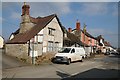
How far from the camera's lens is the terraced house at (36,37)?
2709 centimetres

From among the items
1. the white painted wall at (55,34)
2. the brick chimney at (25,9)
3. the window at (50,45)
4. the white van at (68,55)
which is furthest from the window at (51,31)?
the white van at (68,55)

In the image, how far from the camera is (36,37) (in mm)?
27391

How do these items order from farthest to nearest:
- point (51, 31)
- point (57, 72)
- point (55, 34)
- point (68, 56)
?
point (55, 34) < point (51, 31) < point (68, 56) < point (57, 72)

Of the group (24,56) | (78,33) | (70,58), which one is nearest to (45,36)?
(24,56)

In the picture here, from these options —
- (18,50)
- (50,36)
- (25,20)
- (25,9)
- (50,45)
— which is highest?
(25,9)

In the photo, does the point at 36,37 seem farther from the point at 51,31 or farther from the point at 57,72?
the point at 57,72

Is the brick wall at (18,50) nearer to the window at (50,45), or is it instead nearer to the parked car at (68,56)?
the parked car at (68,56)

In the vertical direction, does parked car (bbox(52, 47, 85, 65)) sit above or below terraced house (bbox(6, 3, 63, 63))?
below

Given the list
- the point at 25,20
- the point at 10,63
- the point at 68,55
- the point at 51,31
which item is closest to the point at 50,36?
the point at 51,31

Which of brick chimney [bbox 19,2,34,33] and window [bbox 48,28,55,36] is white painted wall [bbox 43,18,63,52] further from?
brick chimney [bbox 19,2,34,33]

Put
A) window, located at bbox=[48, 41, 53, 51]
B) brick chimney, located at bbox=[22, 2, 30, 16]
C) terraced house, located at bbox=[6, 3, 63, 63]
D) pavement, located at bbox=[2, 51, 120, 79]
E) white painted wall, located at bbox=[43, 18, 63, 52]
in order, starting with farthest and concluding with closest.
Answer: brick chimney, located at bbox=[22, 2, 30, 16], window, located at bbox=[48, 41, 53, 51], white painted wall, located at bbox=[43, 18, 63, 52], terraced house, located at bbox=[6, 3, 63, 63], pavement, located at bbox=[2, 51, 120, 79]

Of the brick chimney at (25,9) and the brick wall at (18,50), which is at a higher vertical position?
the brick chimney at (25,9)

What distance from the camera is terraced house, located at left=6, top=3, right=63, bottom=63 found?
27.1 m

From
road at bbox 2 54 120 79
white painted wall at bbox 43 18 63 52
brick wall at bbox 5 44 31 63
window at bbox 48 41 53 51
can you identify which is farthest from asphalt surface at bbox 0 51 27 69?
window at bbox 48 41 53 51
